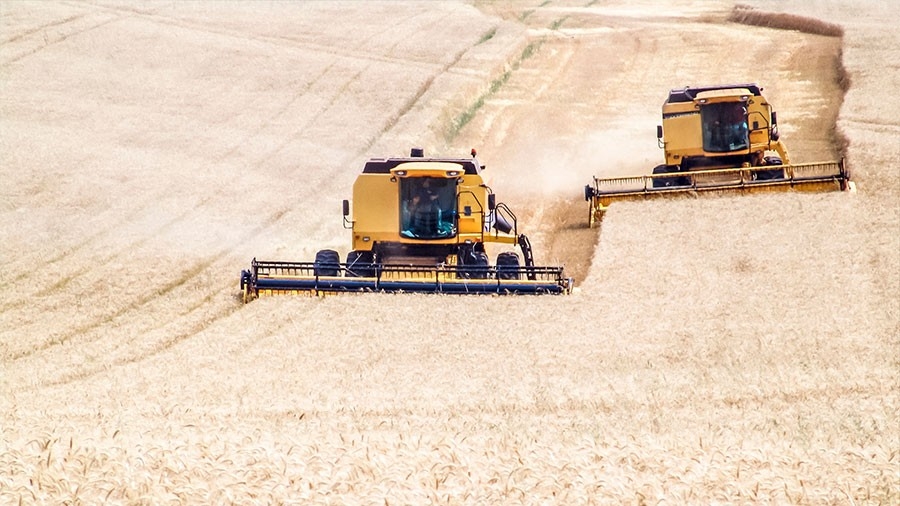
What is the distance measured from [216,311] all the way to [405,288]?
11.1ft

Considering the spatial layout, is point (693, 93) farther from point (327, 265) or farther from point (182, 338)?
point (182, 338)

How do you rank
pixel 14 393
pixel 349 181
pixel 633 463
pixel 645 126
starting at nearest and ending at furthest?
pixel 633 463, pixel 14 393, pixel 349 181, pixel 645 126

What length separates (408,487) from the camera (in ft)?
24.6

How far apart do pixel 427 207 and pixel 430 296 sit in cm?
233

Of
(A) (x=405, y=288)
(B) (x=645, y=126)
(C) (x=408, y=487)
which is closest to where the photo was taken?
(C) (x=408, y=487)

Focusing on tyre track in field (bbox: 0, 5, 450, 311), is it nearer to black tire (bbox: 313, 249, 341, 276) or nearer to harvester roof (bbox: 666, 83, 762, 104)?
black tire (bbox: 313, 249, 341, 276)

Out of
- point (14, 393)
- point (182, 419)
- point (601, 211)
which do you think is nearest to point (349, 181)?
point (601, 211)

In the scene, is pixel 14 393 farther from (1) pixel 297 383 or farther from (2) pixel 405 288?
(2) pixel 405 288

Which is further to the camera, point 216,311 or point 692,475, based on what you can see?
point 216,311

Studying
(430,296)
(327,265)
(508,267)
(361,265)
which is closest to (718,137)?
(508,267)

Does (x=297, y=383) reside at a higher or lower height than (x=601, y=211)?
lower

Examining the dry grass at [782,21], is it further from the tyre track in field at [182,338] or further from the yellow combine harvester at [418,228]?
the tyre track in field at [182,338]

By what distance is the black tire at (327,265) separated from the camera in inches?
746

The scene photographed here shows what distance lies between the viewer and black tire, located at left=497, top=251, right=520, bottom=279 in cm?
1866
